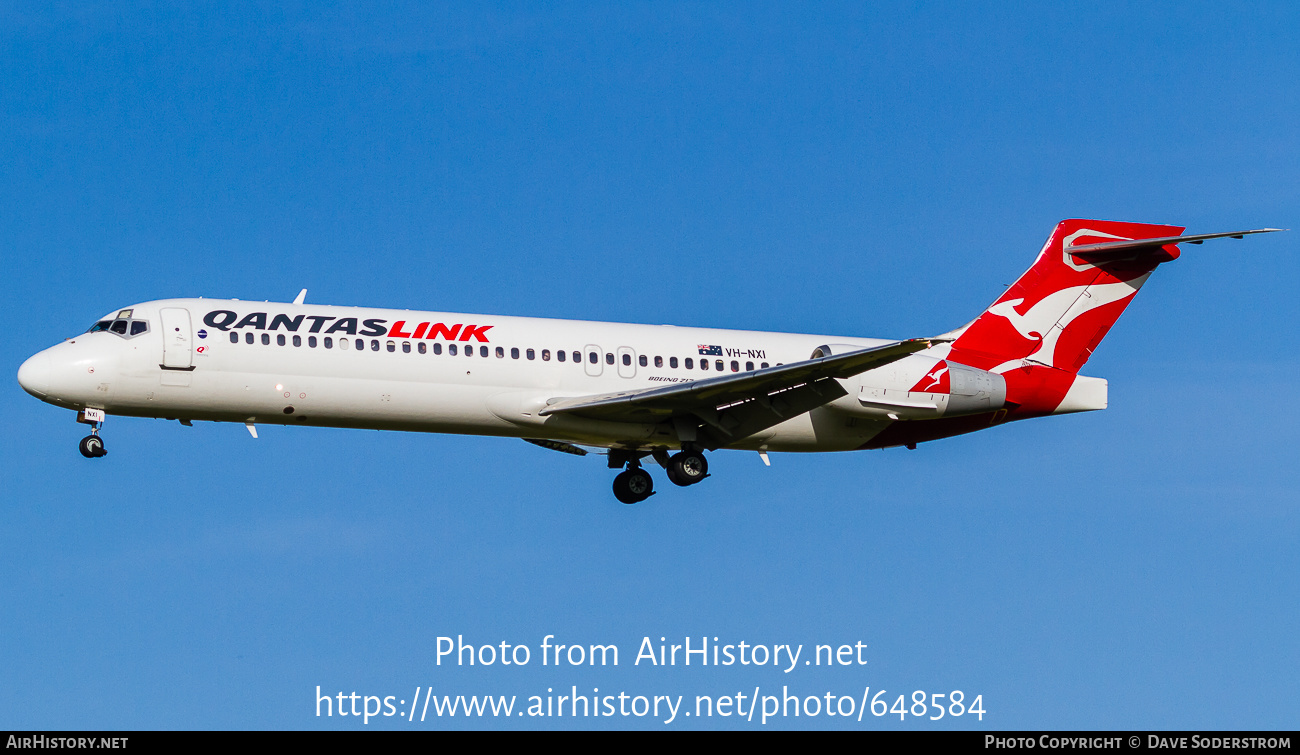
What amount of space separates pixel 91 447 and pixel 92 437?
10.2 inches

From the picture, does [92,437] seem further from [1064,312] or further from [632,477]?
[1064,312]

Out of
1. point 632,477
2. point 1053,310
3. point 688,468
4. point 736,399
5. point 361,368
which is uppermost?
point 1053,310

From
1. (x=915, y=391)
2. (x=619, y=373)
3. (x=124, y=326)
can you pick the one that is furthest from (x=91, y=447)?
(x=915, y=391)

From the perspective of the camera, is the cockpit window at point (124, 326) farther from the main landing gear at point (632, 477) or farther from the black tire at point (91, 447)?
the main landing gear at point (632, 477)

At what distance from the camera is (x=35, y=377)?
1150 inches

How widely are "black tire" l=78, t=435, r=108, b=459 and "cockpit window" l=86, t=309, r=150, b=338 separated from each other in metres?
2.13

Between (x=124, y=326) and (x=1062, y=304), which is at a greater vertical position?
(x=1062, y=304)

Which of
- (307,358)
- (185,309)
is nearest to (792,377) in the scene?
(307,358)

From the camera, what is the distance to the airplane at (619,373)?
29.9 m

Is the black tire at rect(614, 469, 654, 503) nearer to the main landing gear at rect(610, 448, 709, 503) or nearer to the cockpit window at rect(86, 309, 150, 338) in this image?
the main landing gear at rect(610, 448, 709, 503)

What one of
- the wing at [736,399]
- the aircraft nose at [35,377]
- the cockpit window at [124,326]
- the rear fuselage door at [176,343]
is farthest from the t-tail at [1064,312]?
the aircraft nose at [35,377]

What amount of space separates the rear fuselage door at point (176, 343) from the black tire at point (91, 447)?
6.45ft

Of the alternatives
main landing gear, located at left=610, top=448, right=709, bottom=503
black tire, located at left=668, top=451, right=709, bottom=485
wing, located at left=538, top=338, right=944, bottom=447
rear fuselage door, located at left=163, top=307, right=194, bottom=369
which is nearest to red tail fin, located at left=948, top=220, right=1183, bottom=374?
wing, located at left=538, top=338, right=944, bottom=447
